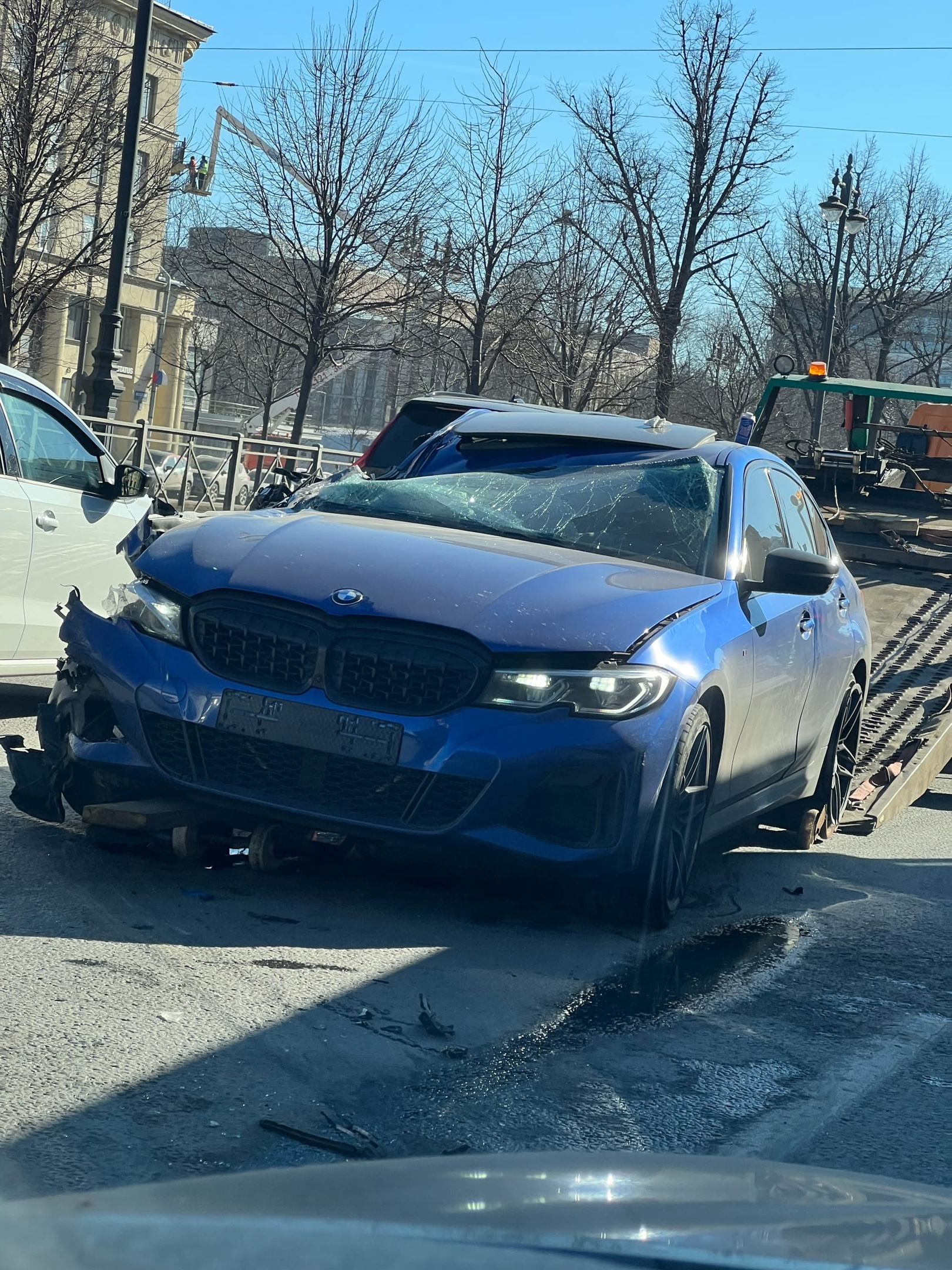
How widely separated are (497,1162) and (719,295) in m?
35.4

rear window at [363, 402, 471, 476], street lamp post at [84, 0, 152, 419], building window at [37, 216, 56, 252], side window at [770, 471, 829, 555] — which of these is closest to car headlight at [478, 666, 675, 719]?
side window at [770, 471, 829, 555]

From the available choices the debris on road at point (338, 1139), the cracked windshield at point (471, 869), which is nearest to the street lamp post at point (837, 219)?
the cracked windshield at point (471, 869)

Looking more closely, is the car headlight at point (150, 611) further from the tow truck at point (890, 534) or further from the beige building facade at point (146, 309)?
the beige building facade at point (146, 309)

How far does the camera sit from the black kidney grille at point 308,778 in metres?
4.05

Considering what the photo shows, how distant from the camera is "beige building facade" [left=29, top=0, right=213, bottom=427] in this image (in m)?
36.7

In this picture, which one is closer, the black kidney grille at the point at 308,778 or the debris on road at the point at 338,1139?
the debris on road at the point at 338,1139

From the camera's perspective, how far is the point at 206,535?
4652mm

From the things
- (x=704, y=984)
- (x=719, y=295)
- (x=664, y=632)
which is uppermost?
(x=719, y=295)

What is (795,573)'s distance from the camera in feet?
16.5

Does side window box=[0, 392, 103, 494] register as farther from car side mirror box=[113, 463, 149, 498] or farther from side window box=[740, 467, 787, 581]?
side window box=[740, 467, 787, 581]

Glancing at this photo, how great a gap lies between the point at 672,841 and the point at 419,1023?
123 cm

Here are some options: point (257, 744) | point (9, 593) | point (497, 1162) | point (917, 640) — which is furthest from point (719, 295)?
point (497, 1162)

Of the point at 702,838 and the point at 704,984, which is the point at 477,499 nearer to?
the point at 702,838

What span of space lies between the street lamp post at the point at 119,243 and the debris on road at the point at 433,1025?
513 inches
